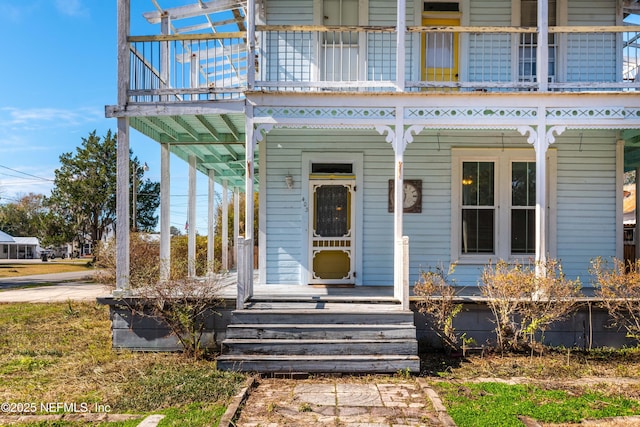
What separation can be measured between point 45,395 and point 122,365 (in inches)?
46.0

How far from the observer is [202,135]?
1015cm

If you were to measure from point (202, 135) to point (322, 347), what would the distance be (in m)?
5.60

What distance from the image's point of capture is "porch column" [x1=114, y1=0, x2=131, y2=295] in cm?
757

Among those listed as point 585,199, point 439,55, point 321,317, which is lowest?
point 321,317

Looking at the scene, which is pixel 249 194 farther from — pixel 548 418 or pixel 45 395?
pixel 548 418

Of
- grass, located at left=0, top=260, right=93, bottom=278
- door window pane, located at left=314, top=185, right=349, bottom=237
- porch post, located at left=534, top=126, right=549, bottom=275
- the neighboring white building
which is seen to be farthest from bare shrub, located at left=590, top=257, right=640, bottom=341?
the neighboring white building

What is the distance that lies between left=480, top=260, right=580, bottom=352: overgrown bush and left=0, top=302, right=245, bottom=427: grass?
3.66m

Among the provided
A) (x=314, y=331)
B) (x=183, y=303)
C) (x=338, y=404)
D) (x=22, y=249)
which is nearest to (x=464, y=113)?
(x=314, y=331)

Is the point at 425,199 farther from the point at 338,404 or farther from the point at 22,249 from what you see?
the point at 22,249

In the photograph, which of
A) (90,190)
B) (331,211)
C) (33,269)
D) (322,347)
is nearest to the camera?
(322,347)

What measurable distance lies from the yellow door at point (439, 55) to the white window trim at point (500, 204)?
4.73ft

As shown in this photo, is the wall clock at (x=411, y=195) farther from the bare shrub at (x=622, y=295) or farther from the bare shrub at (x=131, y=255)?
the bare shrub at (x=131, y=255)

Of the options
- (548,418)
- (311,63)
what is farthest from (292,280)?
(548,418)

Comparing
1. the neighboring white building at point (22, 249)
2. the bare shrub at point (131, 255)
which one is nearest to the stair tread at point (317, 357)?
the bare shrub at point (131, 255)
